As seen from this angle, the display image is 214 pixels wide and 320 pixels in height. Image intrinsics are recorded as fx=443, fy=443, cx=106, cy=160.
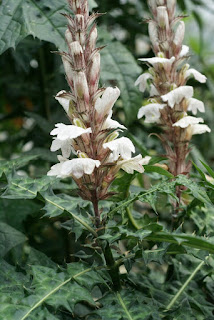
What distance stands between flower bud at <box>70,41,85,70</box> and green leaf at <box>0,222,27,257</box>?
51 centimetres

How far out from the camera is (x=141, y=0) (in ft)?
6.75

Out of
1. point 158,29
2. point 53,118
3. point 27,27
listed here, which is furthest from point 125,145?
point 53,118

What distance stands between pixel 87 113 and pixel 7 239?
455 mm

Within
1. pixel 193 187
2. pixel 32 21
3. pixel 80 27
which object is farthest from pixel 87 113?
pixel 32 21

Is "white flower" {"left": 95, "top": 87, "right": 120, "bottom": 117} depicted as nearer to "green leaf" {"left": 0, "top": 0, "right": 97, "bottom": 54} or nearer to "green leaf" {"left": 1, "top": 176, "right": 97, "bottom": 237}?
"green leaf" {"left": 1, "top": 176, "right": 97, "bottom": 237}

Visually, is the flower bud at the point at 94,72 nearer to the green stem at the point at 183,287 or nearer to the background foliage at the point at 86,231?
the background foliage at the point at 86,231

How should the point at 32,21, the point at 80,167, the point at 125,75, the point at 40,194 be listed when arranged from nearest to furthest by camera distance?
the point at 80,167, the point at 40,194, the point at 32,21, the point at 125,75

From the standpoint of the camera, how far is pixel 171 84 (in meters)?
1.08

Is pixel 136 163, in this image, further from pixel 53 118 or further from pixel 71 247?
pixel 53 118

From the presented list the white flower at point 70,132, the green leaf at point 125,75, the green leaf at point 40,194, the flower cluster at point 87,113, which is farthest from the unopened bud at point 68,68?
Answer: the green leaf at point 125,75

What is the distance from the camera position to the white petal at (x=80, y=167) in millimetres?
775

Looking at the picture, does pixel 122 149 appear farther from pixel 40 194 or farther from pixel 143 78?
pixel 143 78

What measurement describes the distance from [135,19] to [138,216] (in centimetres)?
111

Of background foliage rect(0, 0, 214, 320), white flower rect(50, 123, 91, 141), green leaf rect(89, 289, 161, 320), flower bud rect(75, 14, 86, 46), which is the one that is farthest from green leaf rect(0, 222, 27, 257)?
flower bud rect(75, 14, 86, 46)
